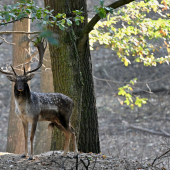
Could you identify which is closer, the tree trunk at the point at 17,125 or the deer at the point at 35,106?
the deer at the point at 35,106

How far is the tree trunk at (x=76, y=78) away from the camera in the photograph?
551 cm

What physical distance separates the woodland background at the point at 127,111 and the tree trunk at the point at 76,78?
6.27 meters

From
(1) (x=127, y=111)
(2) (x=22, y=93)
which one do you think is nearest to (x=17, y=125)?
(2) (x=22, y=93)

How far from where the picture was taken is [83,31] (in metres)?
5.52

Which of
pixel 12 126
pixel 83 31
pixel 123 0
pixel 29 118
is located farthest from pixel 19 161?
pixel 12 126

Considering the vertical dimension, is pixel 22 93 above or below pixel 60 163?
above

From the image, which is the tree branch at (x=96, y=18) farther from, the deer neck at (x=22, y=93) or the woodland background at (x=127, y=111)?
the woodland background at (x=127, y=111)

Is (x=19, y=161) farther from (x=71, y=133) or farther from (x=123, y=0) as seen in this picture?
(x=123, y=0)

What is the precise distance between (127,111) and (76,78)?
10184 millimetres

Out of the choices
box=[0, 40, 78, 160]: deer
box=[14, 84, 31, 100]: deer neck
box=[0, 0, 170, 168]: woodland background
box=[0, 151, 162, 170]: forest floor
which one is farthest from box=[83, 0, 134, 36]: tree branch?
box=[0, 0, 170, 168]: woodland background

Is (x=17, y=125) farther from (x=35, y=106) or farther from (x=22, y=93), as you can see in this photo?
(x=22, y=93)

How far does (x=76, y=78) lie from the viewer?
551 centimetres

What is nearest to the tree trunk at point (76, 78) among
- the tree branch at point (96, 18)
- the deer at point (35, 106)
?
the tree branch at point (96, 18)

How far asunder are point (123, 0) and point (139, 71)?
39.4 ft
